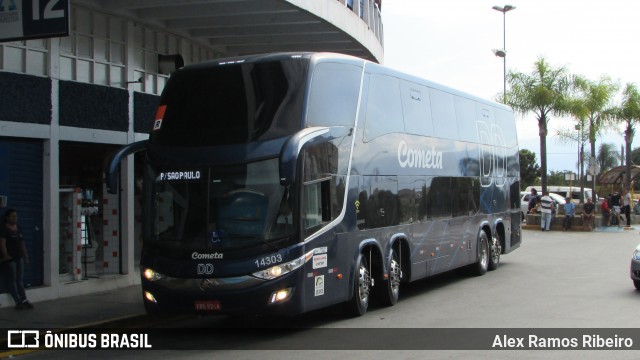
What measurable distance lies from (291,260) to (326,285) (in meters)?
0.97

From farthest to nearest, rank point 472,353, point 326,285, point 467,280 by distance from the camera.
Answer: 1. point 467,280
2. point 326,285
3. point 472,353

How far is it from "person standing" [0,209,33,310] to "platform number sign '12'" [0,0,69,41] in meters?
3.00

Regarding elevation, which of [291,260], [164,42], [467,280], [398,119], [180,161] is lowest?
[467,280]

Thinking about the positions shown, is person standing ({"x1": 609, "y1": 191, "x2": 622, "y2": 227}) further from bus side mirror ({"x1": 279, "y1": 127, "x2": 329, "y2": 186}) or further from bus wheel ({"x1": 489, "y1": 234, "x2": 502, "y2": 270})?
bus side mirror ({"x1": 279, "y1": 127, "x2": 329, "y2": 186})

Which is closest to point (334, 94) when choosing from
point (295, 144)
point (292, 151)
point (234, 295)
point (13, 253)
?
point (295, 144)

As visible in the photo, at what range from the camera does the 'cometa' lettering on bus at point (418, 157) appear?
13.0 metres

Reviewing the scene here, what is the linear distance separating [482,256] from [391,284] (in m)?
5.50

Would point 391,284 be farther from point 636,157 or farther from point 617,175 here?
point 636,157

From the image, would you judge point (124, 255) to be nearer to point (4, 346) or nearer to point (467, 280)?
point (4, 346)

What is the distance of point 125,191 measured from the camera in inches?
596

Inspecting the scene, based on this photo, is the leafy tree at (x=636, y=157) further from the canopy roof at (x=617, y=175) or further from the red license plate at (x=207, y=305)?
the red license plate at (x=207, y=305)

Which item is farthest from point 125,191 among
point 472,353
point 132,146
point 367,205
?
point 472,353

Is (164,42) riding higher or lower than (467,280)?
higher

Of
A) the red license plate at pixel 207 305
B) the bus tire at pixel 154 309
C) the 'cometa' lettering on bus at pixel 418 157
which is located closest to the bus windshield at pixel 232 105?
the red license plate at pixel 207 305
